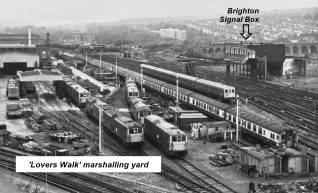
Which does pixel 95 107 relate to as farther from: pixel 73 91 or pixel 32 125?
pixel 73 91

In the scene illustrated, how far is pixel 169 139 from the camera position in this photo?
93.7 feet

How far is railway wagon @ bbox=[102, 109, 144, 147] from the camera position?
30156 mm

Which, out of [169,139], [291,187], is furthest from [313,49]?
[291,187]

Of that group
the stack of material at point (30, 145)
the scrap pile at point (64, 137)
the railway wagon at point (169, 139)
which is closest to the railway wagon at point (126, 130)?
the railway wagon at point (169, 139)

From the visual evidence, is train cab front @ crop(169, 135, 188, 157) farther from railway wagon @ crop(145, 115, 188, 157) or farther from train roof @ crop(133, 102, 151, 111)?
train roof @ crop(133, 102, 151, 111)

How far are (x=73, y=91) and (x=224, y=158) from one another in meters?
25.0

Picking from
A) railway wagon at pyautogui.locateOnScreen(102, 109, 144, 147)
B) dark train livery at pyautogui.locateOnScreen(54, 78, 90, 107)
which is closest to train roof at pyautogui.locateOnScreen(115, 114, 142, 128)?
railway wagon at pyautogui.locateOnScreen(102, 109, 144, 147)

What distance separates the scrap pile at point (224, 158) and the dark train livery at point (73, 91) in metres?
20.3

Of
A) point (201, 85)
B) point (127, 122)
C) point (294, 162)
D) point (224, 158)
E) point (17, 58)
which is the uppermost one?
point (17, 58)

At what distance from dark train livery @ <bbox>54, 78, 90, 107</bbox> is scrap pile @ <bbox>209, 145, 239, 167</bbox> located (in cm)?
2025

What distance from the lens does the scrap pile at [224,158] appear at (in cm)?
2816

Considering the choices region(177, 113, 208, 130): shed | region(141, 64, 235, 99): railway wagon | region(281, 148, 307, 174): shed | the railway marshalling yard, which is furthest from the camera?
region(141, 64, 235, 99): railway wagon

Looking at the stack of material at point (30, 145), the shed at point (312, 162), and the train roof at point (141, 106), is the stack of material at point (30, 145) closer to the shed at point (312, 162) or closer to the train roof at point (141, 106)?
the train roof at point (141, 106)

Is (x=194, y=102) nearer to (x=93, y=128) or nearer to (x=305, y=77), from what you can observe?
(x=93, y=128)
